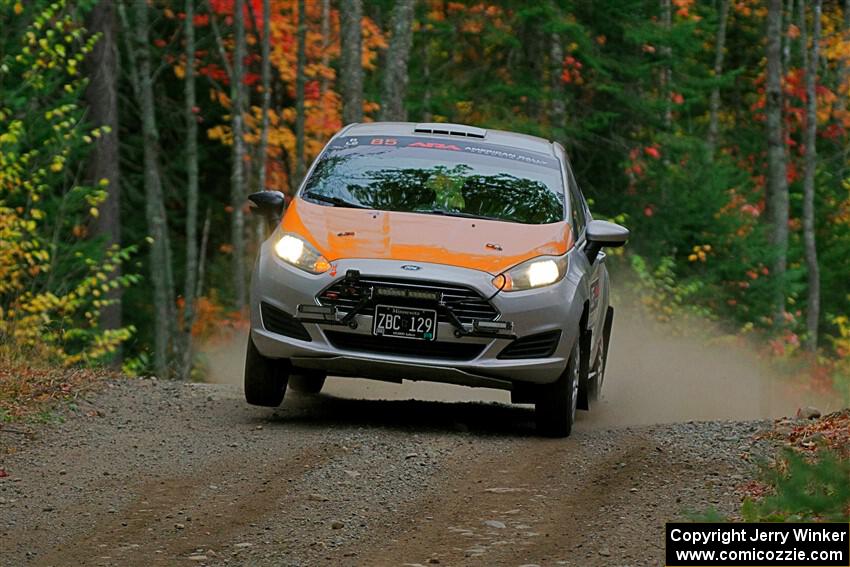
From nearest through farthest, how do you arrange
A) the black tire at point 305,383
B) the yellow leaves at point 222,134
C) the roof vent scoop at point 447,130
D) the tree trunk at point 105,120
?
the roof vent scoop at point 447,130, the black tire at point 305,383, the tree trunk at point 105,120, the yellow leaves at point 222,134

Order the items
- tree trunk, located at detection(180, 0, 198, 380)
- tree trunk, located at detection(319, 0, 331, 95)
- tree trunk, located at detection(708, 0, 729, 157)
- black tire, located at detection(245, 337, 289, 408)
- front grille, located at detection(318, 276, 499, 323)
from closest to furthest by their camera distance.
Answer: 1. front grille, located at detection(318, 276, 499, 323)
2. black tire, located at detection(245, 337, 289, 408)
3. tree trunk, located at detection(180, 0, 198, 380)
4. tree trunk, located at detection(319, 0, 331, 95)
5. tree trunk, located at detection(708, 0, 729, 157)

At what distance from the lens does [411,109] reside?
29.6 metres

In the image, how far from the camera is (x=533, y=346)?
33.9 ft

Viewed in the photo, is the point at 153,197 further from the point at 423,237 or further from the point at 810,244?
the point at 423,237

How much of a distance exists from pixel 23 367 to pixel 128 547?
5.70 metres

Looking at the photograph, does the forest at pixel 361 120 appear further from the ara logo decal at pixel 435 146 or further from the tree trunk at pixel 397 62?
the ara logo decal at pixel 435 146

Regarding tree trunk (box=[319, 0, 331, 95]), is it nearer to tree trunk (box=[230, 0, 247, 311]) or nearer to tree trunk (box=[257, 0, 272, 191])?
tree trunk (box=[257, 0, 272, 191])

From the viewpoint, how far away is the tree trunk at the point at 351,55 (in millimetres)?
22203

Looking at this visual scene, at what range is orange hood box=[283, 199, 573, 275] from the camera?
10.3m

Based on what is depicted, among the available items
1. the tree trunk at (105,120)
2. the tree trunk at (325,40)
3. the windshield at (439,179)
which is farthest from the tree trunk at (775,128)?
the windshield at (439,179)

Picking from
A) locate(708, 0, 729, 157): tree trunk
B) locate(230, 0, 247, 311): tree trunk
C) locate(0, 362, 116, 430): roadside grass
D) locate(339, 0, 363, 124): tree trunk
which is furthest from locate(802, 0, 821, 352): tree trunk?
locate(0, 362, 116, 430): roadside grass

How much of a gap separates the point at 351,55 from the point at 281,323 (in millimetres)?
12273

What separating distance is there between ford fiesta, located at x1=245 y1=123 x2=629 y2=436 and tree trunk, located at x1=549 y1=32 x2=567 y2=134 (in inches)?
673

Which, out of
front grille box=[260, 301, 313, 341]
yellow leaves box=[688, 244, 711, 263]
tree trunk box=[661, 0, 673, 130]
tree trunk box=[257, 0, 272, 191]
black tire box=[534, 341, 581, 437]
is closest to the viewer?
front grille box=[260, 301, 313, 341]
